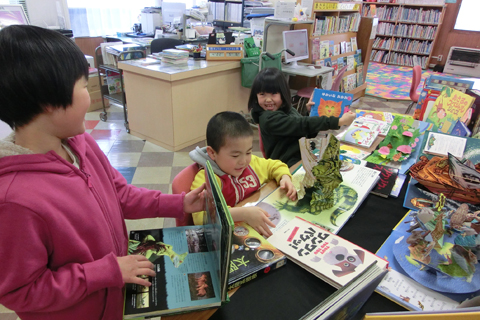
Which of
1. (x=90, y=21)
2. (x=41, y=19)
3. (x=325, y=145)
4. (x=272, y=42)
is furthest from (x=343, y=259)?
(x=90, y=21)

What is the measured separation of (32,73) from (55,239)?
1.11ft

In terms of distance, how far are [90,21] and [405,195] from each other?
5.76 meters

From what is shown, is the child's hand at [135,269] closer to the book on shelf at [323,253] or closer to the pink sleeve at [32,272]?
the pink sleeve at [32,272]

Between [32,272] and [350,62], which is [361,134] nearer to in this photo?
[32,272]

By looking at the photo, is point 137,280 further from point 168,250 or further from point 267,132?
point 267,132

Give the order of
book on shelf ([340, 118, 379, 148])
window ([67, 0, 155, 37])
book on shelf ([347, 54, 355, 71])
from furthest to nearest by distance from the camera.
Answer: window ([67, 0, 155, 37]), book on shelf ([347, 54, 355, 71]), book on shelf ([340, 118, 379, 148])

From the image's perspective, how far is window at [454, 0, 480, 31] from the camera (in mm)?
6801

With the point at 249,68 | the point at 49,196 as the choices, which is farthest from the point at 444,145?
the point at 249,68

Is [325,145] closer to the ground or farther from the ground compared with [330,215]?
farther from the ground

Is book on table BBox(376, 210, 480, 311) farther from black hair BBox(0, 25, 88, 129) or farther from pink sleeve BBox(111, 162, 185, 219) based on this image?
black hair BBox(0, 25, 88, 129)

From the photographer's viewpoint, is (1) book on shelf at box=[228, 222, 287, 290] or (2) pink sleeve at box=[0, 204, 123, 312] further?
(1) book on shelf at box=[228, 222, 287, 290]

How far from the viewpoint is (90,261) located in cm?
71

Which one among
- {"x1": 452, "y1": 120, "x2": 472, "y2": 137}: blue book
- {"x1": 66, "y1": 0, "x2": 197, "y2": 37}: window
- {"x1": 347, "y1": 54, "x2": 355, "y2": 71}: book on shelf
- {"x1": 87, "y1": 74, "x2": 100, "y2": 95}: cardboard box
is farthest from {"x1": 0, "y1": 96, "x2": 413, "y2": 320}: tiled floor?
{"x1": 347, "y1": 54, "x2": 355, "y2": 71}: book on shelf

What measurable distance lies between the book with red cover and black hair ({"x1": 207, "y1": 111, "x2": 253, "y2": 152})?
1.87 ft
